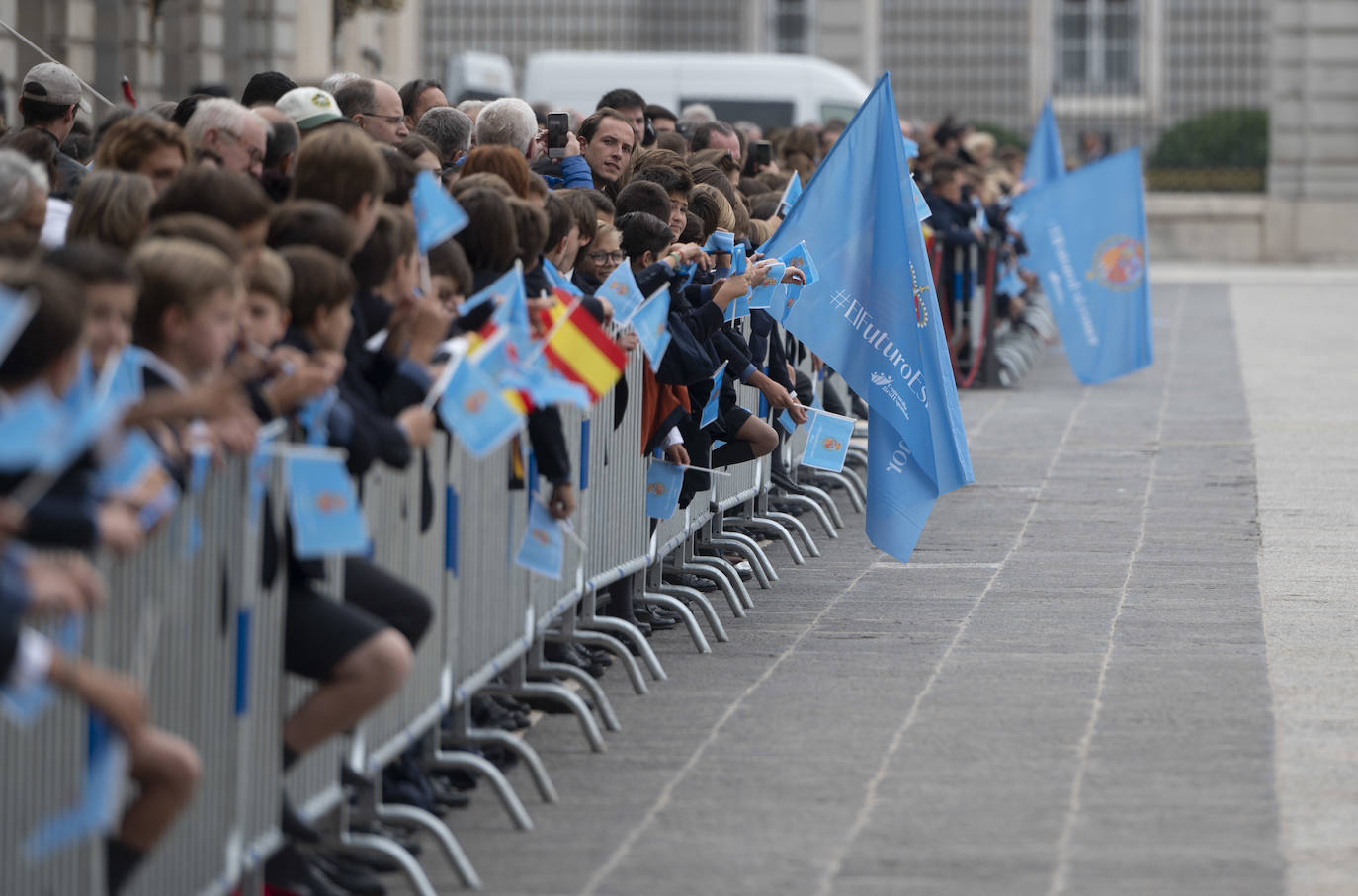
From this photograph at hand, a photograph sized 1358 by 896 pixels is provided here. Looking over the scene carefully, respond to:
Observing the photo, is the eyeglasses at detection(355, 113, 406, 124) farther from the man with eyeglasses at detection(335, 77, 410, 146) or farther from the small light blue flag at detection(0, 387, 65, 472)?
the small light blue flag at detection(0, 387, 65, 472)

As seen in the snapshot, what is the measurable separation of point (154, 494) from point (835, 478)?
29.0 ft

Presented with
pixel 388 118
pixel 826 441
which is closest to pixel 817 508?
pixel 826 441

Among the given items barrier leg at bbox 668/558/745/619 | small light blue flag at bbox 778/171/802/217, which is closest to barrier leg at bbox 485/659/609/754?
barrier leg at bbox 668/558/745/619

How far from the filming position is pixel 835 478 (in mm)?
12898

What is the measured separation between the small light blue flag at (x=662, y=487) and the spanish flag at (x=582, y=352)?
6.67ft

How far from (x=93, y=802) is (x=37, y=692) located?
0.31 meters

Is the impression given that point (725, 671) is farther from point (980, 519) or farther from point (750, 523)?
point (980, 519)

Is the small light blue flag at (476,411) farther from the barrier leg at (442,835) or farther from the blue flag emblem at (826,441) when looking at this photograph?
the blue flag emblem at (826,441)

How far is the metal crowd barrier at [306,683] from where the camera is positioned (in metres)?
4.21

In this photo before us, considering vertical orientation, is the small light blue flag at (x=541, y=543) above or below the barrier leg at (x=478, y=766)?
above

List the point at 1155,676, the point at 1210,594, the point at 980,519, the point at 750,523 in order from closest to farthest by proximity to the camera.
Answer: the point at 1155,676 → the point at 1210,594 → the point at 750,523 → the point at 980,519

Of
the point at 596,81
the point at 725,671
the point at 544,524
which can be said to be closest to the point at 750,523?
the point at 725,671

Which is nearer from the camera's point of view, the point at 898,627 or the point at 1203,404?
the point at 898,627

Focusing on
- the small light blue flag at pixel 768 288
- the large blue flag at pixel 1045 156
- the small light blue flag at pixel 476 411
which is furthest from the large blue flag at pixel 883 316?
the large blue flag at pixel 1045 156
